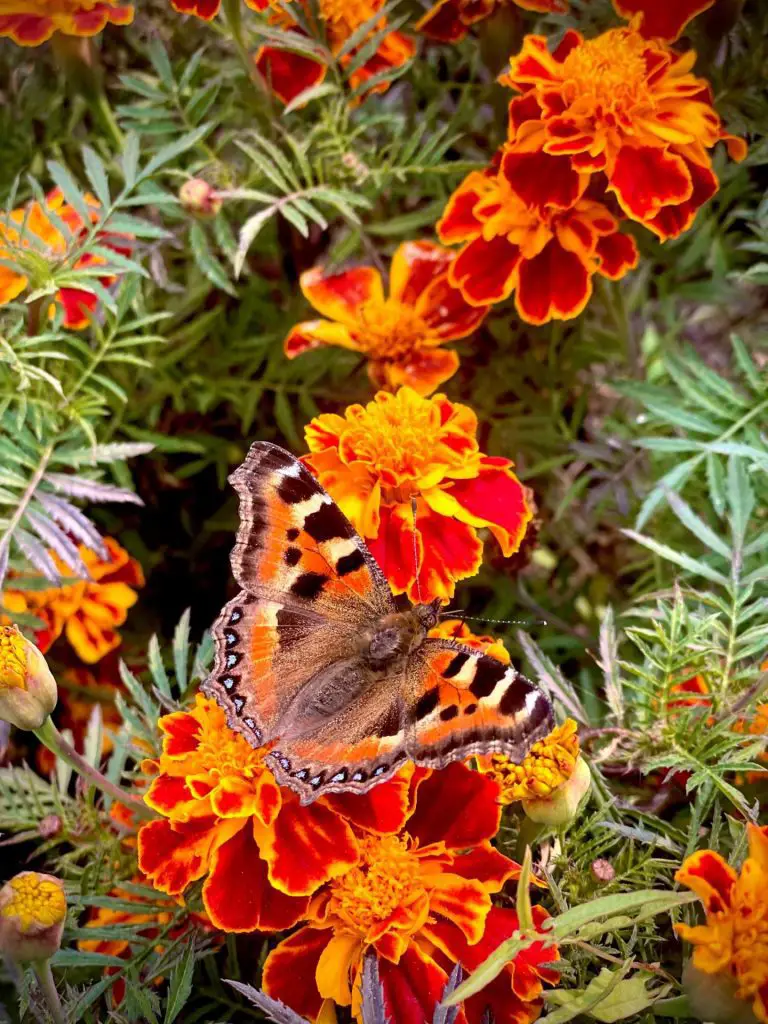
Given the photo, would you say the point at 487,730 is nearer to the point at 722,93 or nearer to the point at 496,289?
the point at 496,289

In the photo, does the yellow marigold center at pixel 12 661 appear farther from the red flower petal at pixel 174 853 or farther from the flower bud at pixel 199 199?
the flower bud at pixel 199 199

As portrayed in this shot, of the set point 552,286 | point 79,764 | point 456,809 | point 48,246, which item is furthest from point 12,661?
point 552,286

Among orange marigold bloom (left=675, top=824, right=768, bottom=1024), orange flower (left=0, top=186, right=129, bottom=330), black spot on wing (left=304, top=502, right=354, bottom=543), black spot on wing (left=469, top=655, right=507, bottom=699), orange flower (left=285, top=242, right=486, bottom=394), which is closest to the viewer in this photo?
orange marigold bloom (left=675, top=824, right=768, bottom=1024)

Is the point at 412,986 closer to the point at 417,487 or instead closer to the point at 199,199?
the point at 417,487

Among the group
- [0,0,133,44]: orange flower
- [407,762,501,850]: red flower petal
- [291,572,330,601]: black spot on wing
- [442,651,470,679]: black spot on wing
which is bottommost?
[407,762,501,850]: red flower petal

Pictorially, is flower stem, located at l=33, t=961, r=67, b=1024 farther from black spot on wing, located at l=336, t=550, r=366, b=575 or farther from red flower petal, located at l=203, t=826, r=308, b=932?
black spot on wing, located at l=336, t=550, r=366, b=575

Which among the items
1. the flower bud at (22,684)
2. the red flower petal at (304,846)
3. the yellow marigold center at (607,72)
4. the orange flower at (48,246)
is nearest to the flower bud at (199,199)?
the orange flower at (48,246)

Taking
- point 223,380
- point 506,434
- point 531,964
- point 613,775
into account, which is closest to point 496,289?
point 506,434

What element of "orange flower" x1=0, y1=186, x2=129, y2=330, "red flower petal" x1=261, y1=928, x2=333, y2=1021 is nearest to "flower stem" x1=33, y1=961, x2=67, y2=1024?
"red flower petal" x1=261, y1=928, x2=333, y2=1021
